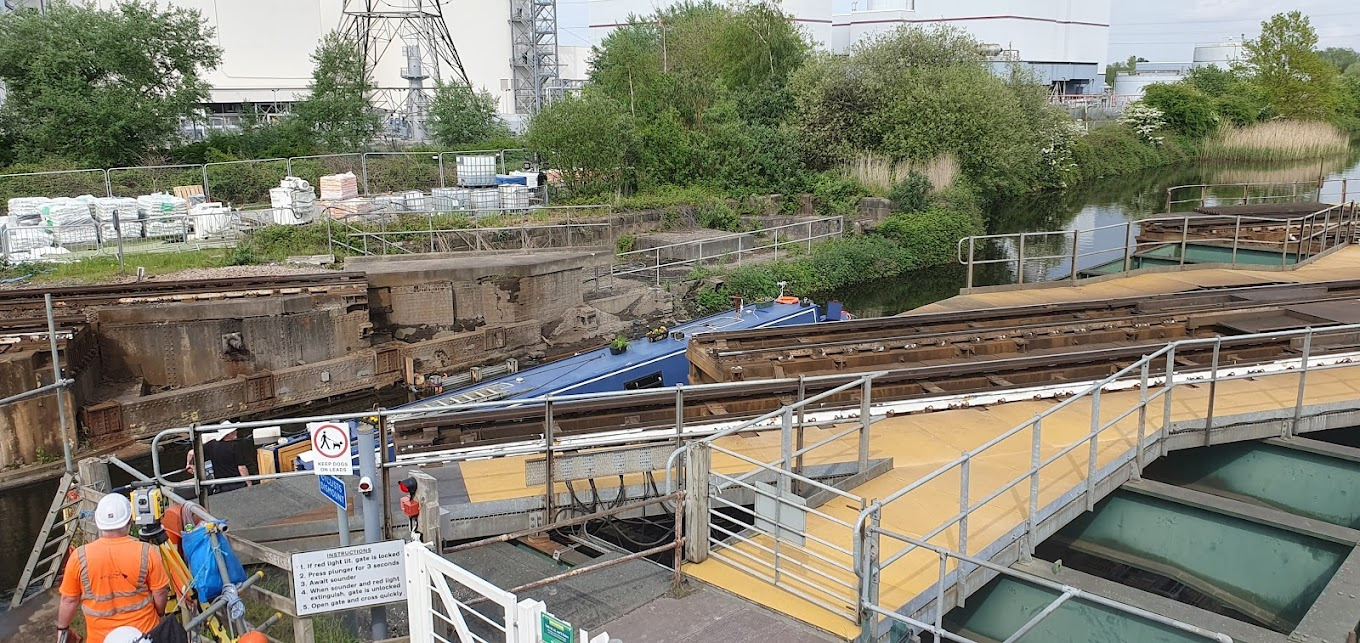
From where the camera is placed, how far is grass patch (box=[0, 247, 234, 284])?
2523 centimetres

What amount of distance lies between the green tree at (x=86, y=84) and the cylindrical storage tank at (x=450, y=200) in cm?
1308

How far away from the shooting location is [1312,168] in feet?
205

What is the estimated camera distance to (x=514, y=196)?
121ft

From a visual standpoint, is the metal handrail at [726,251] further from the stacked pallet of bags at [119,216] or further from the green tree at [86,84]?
the green tree at [86,84]

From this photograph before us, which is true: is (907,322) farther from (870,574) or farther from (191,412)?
(191,412)

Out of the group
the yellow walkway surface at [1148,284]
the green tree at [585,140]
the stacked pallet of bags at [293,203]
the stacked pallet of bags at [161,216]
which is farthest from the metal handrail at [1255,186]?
the stacked pallet of bags at [161,216]

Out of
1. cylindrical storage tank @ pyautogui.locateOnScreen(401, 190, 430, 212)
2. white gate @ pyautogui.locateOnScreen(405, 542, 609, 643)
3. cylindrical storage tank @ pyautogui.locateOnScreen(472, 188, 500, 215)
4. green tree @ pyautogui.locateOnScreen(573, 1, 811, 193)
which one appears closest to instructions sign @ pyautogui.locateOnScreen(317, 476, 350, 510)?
white gate @ pyautogui.locateOnScreen(405, 542, 609, 643)

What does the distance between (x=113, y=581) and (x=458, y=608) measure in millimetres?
2257

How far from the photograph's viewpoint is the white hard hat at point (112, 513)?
6.34 metres

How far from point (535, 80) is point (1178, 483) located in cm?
5528

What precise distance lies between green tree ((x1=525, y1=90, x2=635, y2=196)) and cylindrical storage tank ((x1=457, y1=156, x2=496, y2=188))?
2.29 metres

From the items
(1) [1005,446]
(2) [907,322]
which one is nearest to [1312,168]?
(2) [907,322]

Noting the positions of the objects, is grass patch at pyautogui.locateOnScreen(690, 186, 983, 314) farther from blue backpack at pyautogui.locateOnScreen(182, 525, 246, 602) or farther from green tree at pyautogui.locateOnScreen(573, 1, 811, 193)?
blue backpack at pyautogui.locateOnScreen(182, 525, 246, 602)

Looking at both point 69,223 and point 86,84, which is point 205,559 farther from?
point 86,84
